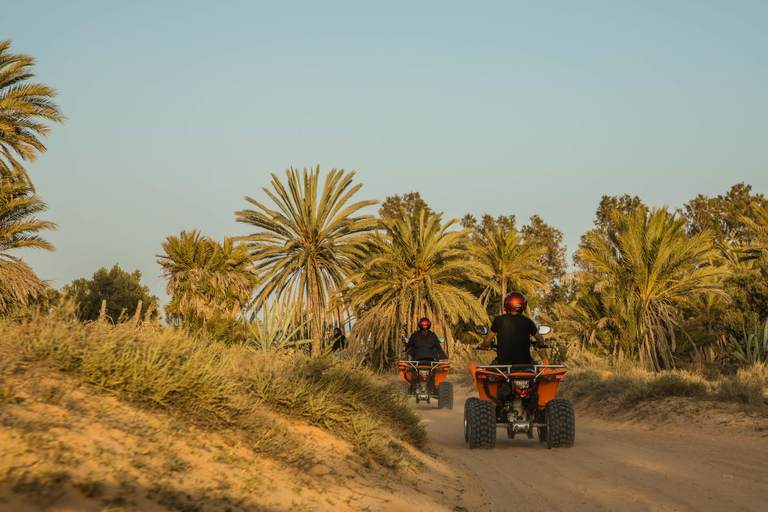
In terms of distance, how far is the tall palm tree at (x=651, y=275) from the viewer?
852 inches

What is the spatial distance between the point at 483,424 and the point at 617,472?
211cm

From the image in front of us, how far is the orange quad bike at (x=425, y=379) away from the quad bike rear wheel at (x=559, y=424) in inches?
258

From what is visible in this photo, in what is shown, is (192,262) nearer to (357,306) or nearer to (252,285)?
(252,285)

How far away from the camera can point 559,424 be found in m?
8.62

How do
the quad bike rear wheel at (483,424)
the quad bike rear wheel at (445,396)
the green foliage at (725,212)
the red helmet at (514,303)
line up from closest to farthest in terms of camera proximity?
1. the quad bike rear wheel at (483,424)
2. the red helmet at (514,303)
3. the quad bike rear wheel at (445,396)
4. the green foliage at (725,212)

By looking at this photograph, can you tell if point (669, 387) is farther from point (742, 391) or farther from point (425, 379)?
point (425, 379)

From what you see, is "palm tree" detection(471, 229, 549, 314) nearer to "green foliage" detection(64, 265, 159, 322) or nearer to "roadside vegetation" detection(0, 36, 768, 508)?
"roadside vegetation" detection(0, 36, 768, 508)

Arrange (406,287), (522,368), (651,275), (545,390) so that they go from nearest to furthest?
(522,368) → (545,390) → (651,275) → (406,287)

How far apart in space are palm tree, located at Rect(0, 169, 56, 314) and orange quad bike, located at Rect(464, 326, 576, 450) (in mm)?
19070

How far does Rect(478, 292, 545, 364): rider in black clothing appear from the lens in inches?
344

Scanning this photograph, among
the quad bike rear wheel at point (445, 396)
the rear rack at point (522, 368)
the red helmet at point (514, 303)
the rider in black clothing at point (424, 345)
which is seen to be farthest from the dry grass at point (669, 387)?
the red helmet at point (514, 303)

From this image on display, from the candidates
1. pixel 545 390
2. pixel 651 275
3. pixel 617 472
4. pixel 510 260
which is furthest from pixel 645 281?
pixel 617 472

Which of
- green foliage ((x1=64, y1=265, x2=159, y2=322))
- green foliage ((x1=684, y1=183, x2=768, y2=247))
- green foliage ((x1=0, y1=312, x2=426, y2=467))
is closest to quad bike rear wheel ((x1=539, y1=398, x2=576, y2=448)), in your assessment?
green foliage ((x1=0, y1=312, x2=426, y2=467))

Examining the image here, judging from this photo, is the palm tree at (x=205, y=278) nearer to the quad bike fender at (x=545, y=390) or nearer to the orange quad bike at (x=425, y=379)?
the orange quad bike at (x=425, y=379)
